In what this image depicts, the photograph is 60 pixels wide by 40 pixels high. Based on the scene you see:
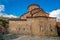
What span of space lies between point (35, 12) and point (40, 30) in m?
5.98

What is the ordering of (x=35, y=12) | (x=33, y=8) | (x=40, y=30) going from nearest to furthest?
(x=40, y=30) → (x=35, y=12) → (x=33, y=8)

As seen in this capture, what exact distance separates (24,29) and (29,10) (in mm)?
7971

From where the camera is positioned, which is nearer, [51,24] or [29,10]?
[51,24]

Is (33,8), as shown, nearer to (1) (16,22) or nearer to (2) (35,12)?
(2) (35,12)

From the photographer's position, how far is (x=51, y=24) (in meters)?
25.6

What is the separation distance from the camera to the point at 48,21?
25531mm

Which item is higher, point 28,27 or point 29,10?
point 29,10

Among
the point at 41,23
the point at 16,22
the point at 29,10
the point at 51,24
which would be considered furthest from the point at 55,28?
the point at 29,10

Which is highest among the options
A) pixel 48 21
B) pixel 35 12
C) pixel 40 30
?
pixel 35 12

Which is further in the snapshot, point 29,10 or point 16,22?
point 29,10

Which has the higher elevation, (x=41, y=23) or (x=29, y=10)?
(x=29, y=10)

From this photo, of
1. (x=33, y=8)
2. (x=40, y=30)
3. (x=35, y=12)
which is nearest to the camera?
(x=40, y=30)

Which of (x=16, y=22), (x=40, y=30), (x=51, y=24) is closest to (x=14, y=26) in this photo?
(x=16, y=22)

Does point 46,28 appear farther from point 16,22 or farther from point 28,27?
point 16,22
